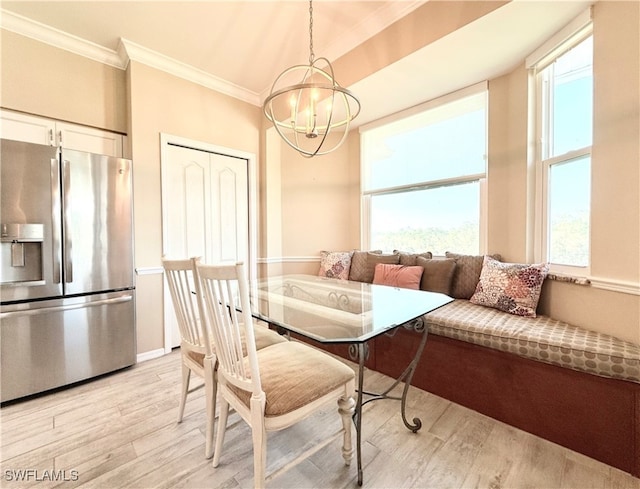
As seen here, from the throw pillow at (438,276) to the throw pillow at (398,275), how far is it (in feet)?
0.22

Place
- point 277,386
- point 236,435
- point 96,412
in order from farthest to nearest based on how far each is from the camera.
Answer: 1. point 96,412
2. point 236,435
3. point 277,386

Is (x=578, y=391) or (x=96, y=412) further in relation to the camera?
(x=96, y=412)

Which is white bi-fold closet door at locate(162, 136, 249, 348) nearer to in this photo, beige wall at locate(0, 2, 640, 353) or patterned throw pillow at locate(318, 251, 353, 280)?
beige wall at locate(0, 2, 640, 353)

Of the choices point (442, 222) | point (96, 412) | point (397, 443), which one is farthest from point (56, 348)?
point (442, 222)

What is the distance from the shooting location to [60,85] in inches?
97.0

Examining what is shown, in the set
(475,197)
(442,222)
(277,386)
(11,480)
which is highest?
(475,197)

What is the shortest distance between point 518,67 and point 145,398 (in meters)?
4.05

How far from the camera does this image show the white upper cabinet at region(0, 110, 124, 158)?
2.28 meters

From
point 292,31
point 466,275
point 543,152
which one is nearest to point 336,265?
point 466,275

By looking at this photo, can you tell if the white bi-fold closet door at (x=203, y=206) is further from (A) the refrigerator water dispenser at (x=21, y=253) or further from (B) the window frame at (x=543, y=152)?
(B) the window frame at (x=543, y=152)

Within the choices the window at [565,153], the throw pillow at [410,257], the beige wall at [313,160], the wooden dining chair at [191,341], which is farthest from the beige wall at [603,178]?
the wooden dining chair at [191,341]

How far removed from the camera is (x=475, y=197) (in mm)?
2861

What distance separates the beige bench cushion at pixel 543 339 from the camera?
4.55 feet

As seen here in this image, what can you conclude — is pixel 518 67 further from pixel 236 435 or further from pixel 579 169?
pixel 236 435
